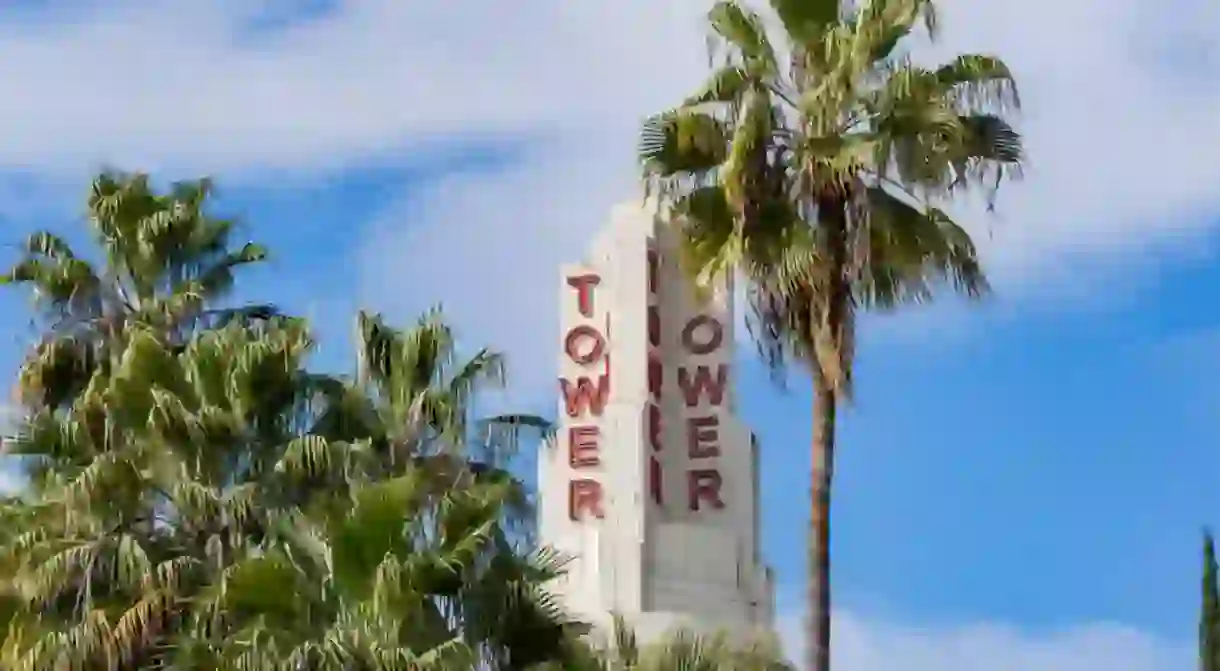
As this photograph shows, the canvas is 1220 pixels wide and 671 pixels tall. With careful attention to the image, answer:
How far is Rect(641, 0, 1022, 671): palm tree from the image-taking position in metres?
21.1

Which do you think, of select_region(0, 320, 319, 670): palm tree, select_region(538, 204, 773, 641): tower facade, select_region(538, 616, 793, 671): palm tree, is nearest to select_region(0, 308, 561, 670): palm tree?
select_region(0, 320, 319, 670): palm tree

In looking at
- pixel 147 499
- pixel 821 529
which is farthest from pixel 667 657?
pixel 147 499

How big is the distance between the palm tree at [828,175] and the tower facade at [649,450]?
1542cm

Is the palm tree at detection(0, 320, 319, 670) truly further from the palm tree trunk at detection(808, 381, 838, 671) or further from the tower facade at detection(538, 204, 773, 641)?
the tower facade at detection(538, 204, 773, 641)

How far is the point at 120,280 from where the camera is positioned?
1037 inches

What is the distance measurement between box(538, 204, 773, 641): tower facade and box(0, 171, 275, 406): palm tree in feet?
39.3

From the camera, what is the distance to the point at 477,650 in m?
20.2

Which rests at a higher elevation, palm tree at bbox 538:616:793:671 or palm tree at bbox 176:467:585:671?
palm tree at bbox 176:467:585:671

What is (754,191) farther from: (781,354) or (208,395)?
(208,395)

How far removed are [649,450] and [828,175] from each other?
16844 mm

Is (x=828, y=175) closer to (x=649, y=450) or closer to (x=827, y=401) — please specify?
(x=827, y=401)

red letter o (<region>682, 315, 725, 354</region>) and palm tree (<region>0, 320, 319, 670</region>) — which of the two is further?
red letter o (<region>682, 315, 725, 354</region>)

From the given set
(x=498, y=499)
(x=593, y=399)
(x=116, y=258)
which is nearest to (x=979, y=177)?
(x=498, y=499)

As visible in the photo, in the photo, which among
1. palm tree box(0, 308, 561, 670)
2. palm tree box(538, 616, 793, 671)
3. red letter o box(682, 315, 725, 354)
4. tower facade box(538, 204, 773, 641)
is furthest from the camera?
red letter o box(682, 315, 725, 354)
